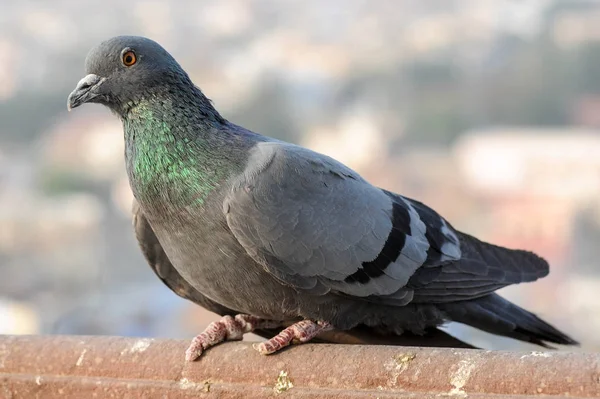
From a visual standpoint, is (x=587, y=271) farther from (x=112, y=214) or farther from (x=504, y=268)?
(x=504, y=268)

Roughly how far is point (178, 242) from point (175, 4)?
94.4ft

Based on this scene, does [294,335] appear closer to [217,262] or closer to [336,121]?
[217,262]

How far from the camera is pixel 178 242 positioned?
11.1 feet

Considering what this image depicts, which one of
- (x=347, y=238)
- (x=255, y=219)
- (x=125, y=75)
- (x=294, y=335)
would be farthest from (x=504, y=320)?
(x=125, y=75)

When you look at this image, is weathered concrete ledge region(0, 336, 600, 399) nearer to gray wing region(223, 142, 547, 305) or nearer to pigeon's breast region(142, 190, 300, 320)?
pigeon's breast region(142, 190, 300, 320)

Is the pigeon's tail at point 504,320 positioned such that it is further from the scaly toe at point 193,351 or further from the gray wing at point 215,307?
the scaly toe at point 193,351

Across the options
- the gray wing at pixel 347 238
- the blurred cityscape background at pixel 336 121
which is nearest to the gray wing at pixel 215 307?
the gray wing at pixel 347 238

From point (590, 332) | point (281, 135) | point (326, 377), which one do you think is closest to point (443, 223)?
point (326, 377)

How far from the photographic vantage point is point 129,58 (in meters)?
3.44

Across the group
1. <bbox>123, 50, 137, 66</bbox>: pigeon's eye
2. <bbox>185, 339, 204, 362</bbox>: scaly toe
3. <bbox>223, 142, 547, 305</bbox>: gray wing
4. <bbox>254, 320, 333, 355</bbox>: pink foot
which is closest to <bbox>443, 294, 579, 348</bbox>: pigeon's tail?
<bbox>223, 142, 547, 305</bbox>: gray wing

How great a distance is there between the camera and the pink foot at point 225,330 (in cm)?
332

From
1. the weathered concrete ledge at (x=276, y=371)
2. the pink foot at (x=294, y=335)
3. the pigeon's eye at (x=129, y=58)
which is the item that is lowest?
the weathered concrete ledge at (x=276, y=371)

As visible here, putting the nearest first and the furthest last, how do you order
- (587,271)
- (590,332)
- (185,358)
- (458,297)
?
(185,358)
(458,297)
(590,332)
(587,271)

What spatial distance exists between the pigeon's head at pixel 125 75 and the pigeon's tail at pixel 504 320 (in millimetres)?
1759
